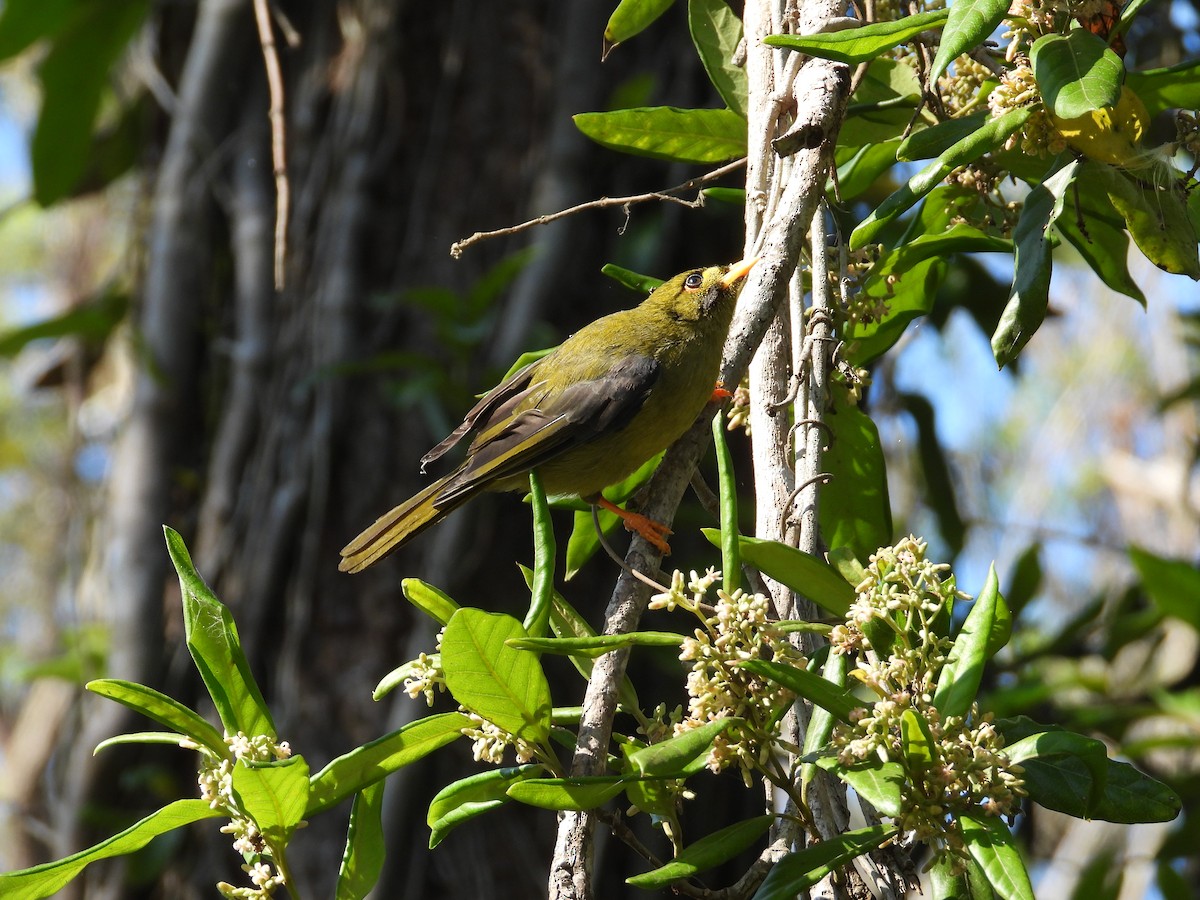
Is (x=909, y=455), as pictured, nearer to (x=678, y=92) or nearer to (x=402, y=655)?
(x=678, y=92)

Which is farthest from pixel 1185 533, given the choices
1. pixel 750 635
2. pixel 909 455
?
pixel 750 635

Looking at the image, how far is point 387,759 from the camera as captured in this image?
1505 millimetres

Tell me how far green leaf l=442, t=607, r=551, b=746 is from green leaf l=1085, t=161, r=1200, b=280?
1.01m

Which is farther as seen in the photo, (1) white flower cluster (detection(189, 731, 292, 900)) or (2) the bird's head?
(2) the bird's head

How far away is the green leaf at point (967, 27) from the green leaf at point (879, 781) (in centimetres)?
79

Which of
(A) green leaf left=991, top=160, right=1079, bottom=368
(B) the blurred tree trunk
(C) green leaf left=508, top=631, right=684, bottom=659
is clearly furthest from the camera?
(B) the blurred tree trunk

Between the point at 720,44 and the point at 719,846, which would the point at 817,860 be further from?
the point at 720,44

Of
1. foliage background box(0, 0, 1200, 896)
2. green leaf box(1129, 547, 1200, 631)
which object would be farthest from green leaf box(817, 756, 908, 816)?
foliage background box(0, 0, 1200, 896)

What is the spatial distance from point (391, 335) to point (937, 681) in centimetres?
364

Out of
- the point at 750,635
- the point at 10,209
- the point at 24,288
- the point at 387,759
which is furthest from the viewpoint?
the point at 24,288

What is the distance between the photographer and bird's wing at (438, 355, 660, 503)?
280cm

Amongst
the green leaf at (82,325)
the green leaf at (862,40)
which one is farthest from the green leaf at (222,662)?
the green leaf at (82,325)

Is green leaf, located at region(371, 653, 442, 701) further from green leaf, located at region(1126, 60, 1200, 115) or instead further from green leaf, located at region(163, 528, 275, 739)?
green leaf, located at region(1126, 60, 1200, 115)

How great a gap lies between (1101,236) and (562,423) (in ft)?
4.13
